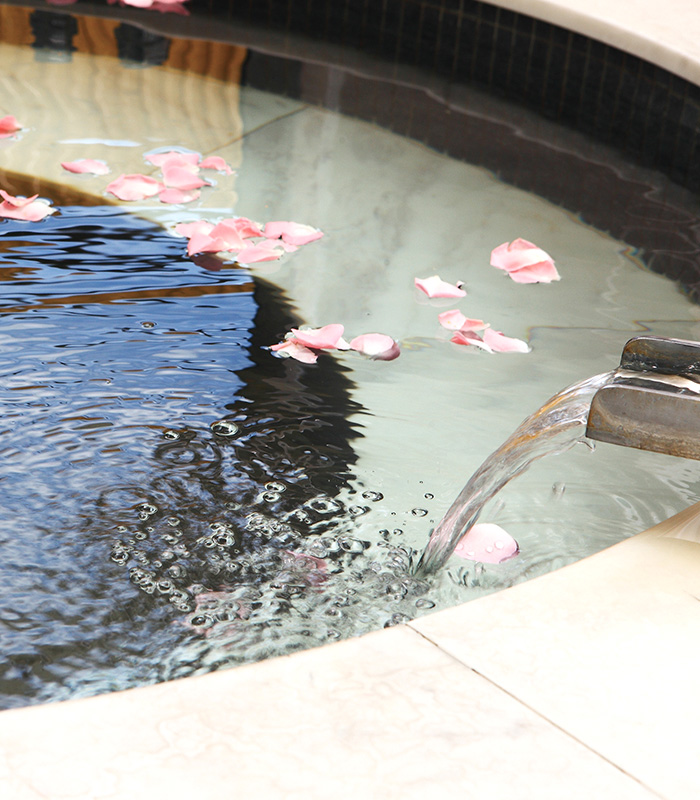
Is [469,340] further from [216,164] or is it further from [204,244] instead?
[216,164]

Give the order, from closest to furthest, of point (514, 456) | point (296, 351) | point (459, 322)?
1. point (514, 456)
2. point (296, 351)
3. point (459, 322)

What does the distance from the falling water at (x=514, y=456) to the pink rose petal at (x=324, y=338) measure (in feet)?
1.96

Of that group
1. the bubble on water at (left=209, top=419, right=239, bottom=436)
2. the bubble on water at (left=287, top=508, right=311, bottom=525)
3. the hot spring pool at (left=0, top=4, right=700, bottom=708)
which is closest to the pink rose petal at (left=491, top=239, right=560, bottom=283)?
the hot spring pool at (left=0, top=4, right=700, bottom=708)

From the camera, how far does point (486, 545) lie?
138 cm

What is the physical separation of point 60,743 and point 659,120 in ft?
8.64

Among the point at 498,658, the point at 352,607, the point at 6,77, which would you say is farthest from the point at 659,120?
the point at 498,658

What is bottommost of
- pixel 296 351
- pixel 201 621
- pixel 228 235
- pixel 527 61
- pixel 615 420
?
pixel 201 621

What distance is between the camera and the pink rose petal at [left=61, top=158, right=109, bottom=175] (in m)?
2.55

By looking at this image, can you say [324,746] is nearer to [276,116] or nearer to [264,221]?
[264,221]

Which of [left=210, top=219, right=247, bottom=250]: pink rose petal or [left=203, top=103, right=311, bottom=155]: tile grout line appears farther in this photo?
[left=203, top=103, right=311, bottom=155]: tile grout line

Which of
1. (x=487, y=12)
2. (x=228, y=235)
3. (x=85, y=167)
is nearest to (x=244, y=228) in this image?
(x=228, y=235)

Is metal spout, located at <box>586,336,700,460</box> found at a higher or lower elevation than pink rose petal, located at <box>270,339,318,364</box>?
higher

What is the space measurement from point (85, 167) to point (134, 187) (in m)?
0.20

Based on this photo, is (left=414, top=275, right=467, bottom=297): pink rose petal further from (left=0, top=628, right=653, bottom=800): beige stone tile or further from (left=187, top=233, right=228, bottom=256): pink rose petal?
(left=0, top=628, right=653, bottom=800): beige stone tile
